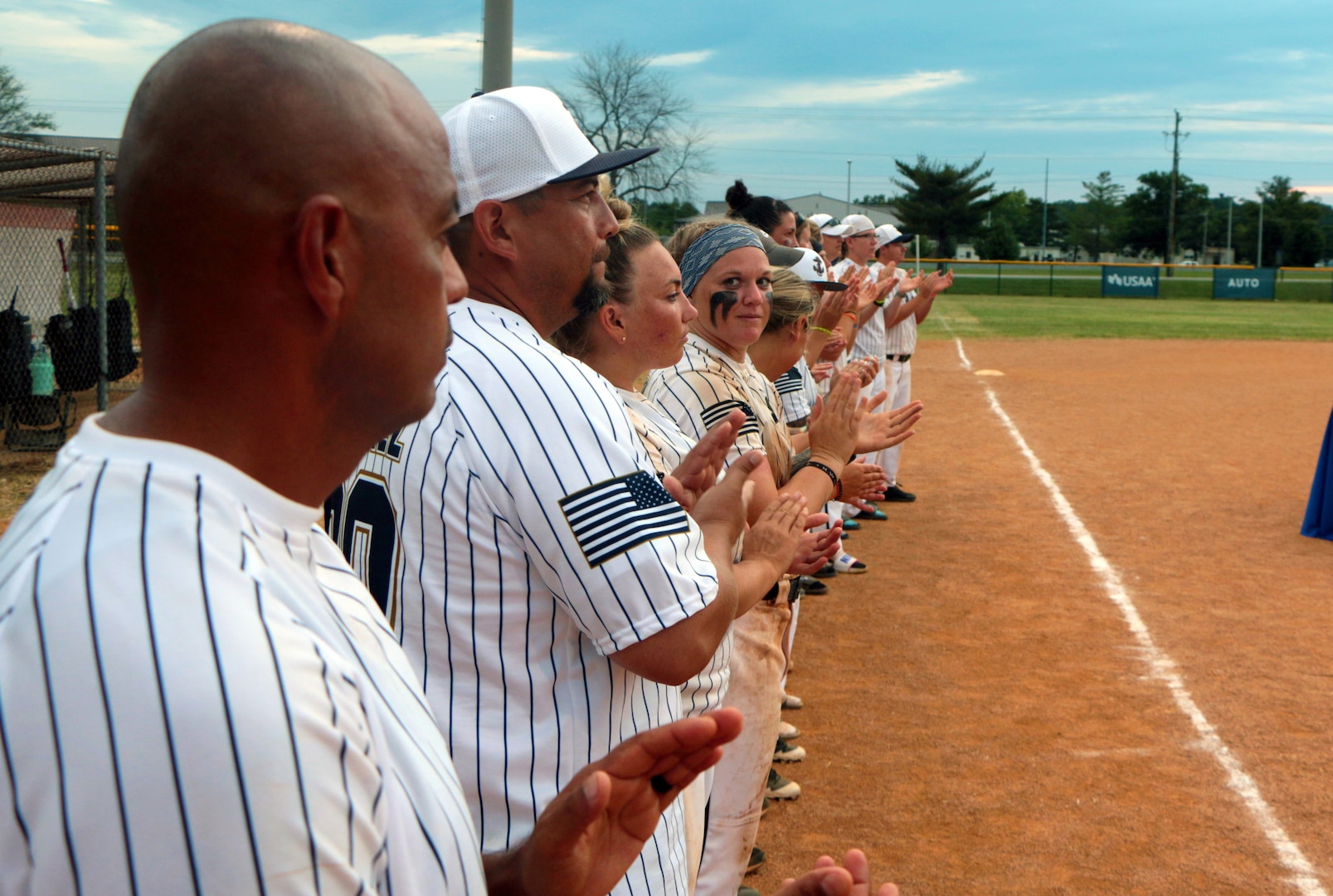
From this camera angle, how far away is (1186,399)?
17.4 m

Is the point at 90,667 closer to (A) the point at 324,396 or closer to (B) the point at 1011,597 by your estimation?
(A) the point at 324,396

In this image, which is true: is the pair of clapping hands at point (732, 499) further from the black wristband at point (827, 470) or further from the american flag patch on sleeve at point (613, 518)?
the black wristband at point (827, 470)

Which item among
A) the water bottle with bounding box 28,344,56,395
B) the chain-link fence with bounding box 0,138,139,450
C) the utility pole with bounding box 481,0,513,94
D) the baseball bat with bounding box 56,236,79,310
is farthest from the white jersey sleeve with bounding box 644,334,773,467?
the baseball bat with bounding box 56,236,79,310

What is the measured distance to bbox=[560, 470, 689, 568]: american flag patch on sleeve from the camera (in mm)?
1866

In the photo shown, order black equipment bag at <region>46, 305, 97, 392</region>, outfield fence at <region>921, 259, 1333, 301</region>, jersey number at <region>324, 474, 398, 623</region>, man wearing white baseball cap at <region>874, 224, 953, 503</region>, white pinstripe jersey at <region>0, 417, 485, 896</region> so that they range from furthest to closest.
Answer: outfield fence at <region>921, 259, 1333, 301</region>
black equipment bag at <region>46, 305, 97, 392</region>
man wearing white baseball cap at <region>874, 224, 953, 503</region>
jersey number at <region>324, 474, 398, 623</region>
white pinstripe jersey at <region>0, 417, 485, 896</region>

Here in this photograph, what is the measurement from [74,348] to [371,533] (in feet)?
41.1

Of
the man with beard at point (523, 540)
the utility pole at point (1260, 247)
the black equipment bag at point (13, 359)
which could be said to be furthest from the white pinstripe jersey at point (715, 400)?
the utility pole at point (1260, 247)

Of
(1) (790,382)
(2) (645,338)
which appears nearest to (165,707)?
(2) (645,338)

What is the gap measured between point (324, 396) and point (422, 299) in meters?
0.14

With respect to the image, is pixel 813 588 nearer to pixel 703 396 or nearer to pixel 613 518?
pixel 703 396

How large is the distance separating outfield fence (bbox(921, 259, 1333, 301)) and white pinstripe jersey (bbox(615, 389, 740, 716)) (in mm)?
48711

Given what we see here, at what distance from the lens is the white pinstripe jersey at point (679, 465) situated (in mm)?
2828

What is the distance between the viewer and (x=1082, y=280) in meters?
50.4

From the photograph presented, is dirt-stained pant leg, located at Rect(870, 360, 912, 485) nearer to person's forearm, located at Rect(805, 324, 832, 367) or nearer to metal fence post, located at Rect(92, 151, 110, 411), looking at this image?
person's forearm, located at Rect(805, 324, 832, 367)
